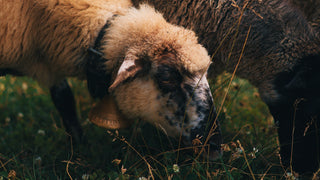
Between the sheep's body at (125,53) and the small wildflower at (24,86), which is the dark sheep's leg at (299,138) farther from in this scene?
the small wildflower at (24,86)

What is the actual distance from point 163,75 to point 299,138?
137 centimetres

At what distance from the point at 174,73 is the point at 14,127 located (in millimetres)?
2617

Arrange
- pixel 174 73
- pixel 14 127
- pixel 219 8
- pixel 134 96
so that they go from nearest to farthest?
pixel 174 73 → pixel 134 96 → pixel 219 8 → pixel 14 127

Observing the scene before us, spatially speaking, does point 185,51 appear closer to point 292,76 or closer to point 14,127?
point 292,76

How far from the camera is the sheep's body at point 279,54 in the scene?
110 inches

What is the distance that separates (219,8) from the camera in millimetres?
2986

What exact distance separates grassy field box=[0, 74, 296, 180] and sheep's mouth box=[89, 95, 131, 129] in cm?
22

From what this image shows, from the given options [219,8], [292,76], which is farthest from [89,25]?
[292,76]

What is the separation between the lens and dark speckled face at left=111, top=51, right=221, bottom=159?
2.57m

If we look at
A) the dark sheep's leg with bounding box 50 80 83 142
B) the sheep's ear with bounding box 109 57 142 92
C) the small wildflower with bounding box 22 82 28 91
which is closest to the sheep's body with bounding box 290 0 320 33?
the sheep's ear with bounding box 109 57 142 92

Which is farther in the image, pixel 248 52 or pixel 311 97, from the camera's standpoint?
pixel 248 52

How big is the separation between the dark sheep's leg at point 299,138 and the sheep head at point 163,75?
71cm

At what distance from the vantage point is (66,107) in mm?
3830

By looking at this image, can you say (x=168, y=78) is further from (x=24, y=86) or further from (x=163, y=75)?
(x=24, y=86)
